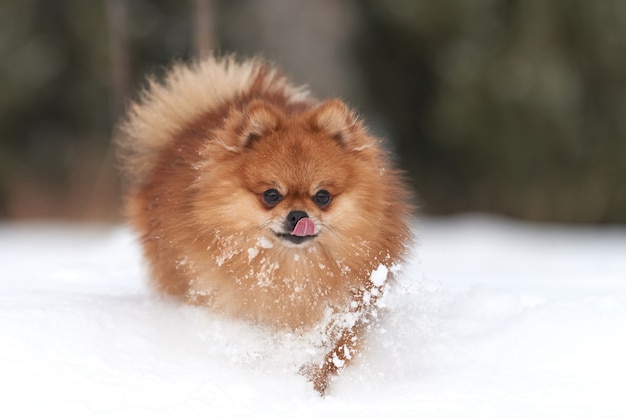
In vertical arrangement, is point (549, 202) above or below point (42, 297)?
above

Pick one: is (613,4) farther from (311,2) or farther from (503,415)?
(503,415)

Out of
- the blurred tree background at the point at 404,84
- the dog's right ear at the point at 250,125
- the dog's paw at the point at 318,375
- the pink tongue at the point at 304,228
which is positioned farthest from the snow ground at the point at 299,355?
the blurred tree background at the point at 404,84

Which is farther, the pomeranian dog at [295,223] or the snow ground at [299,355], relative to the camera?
the pomeranian dog at [295,223]

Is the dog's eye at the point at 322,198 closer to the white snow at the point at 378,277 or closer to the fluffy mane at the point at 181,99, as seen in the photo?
the white snow at the point at 378,277

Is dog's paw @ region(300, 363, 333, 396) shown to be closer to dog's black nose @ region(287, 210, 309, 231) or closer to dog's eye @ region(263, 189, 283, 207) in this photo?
dog's black nose @ region(287, 210, 309, 231)

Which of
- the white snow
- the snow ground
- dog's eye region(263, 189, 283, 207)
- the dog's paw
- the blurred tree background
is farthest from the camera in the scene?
the blurred tree background

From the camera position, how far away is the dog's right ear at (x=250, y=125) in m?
3.80

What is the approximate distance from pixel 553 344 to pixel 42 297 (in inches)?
96.4

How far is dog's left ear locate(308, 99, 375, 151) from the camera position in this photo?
3.83 m

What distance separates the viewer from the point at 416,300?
4352mm

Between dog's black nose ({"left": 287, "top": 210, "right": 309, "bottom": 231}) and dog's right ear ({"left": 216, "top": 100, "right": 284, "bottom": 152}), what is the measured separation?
49 centimetres

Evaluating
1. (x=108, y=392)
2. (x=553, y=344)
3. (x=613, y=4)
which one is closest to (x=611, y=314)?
(x=553, y=344)

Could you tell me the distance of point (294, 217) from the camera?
3555 millimetres

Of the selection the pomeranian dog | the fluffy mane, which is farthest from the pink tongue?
the fluffy mane
